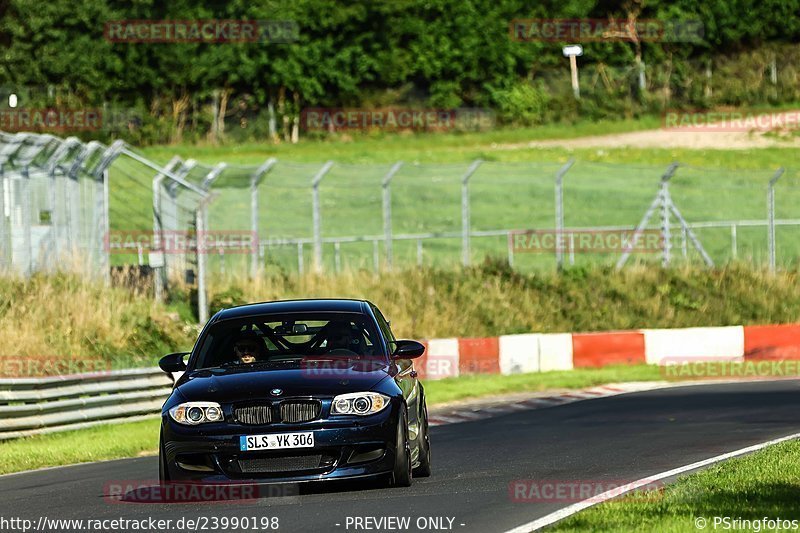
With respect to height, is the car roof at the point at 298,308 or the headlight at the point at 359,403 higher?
the car roof at the point at 298,308

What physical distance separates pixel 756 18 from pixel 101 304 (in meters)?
57.1

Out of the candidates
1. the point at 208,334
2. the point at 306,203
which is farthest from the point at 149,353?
the point at 306,203

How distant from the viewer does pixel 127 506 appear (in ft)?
36.1

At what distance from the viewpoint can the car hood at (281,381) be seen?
416 inches

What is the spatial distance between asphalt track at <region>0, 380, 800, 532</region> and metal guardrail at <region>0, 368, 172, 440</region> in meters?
2.32

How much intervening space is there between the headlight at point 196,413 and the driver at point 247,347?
106cm

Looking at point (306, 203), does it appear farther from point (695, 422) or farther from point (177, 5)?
point (695, 422)

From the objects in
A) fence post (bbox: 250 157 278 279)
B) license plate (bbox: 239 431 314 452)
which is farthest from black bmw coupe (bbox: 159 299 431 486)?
fence post (bbox: 250 157 278 279)

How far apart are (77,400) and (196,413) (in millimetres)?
8268

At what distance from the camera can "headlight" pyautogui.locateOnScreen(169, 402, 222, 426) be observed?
34.7 feet

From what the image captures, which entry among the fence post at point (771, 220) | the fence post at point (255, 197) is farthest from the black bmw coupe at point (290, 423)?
the fence post at point (771, 220)

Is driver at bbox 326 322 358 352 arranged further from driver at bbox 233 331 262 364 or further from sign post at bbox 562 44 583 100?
sign post at bbox 562 44 583 100

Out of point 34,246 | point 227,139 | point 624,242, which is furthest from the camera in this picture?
point 227,139

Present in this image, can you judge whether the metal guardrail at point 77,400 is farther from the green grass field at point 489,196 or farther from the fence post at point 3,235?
the green grass field at point 489,196
